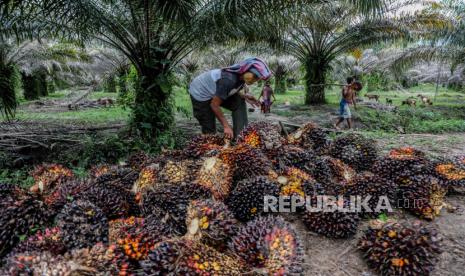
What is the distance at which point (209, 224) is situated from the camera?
4.52 ft

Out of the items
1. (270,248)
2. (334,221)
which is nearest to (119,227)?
(270,248)

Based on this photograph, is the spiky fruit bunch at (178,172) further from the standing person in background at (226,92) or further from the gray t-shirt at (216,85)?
the gray t-shirt at (216,85)

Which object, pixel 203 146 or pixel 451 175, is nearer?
pixel 203 146

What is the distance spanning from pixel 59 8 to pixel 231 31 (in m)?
2.72

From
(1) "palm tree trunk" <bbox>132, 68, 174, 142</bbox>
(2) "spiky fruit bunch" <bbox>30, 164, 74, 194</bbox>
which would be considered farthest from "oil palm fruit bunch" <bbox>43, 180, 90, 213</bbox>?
(1) "palm tree trunk" <bbox>132, 68, 174, 142</bbox>

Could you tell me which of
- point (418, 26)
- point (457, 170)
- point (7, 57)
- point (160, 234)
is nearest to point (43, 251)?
point (160, 234)

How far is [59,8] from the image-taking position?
4.18 meters

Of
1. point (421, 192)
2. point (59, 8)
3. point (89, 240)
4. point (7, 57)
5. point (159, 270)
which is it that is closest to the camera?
point (159, 270)

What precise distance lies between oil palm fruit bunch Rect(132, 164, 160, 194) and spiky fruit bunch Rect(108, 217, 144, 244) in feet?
0.81

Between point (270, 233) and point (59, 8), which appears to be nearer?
point (270, 233)

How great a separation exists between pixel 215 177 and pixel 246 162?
275 mm

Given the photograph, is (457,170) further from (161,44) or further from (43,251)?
(161,44)

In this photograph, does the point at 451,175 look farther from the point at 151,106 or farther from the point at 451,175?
the point at 151,106

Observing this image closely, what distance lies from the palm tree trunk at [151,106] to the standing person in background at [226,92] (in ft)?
6.19
